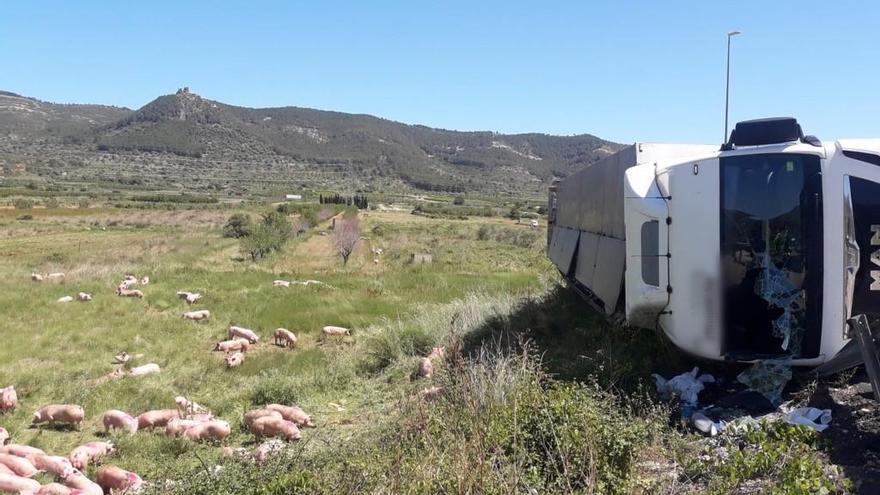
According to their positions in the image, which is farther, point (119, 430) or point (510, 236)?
point (510, 236)

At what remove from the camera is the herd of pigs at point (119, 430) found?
5.64 meters

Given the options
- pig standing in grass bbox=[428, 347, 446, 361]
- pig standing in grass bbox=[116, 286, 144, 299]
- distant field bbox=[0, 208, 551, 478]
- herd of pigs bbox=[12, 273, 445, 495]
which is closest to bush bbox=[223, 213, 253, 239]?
distant field bbox=[0, 208, 551, 478]

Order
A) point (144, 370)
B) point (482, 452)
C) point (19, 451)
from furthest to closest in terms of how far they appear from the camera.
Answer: point (144, 370), point (19, 451), point (482, 452)

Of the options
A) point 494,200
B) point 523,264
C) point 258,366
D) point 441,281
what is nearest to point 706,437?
point 258,366

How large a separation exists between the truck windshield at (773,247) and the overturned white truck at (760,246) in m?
0.01

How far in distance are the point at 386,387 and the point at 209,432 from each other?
290cm

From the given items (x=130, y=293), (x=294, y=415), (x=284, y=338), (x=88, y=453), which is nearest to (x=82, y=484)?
(x=88, y=453)

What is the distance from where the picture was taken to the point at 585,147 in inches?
4988

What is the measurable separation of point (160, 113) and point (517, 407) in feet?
508

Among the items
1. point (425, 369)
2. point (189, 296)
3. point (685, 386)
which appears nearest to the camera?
point (685, 386)

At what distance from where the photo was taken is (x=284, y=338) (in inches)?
547

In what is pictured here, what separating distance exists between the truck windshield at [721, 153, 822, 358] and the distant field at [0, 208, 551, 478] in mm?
4755

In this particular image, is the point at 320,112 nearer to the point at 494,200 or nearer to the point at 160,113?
the point at 160,113

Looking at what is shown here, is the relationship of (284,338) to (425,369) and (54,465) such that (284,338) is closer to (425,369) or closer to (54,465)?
(425,369)
